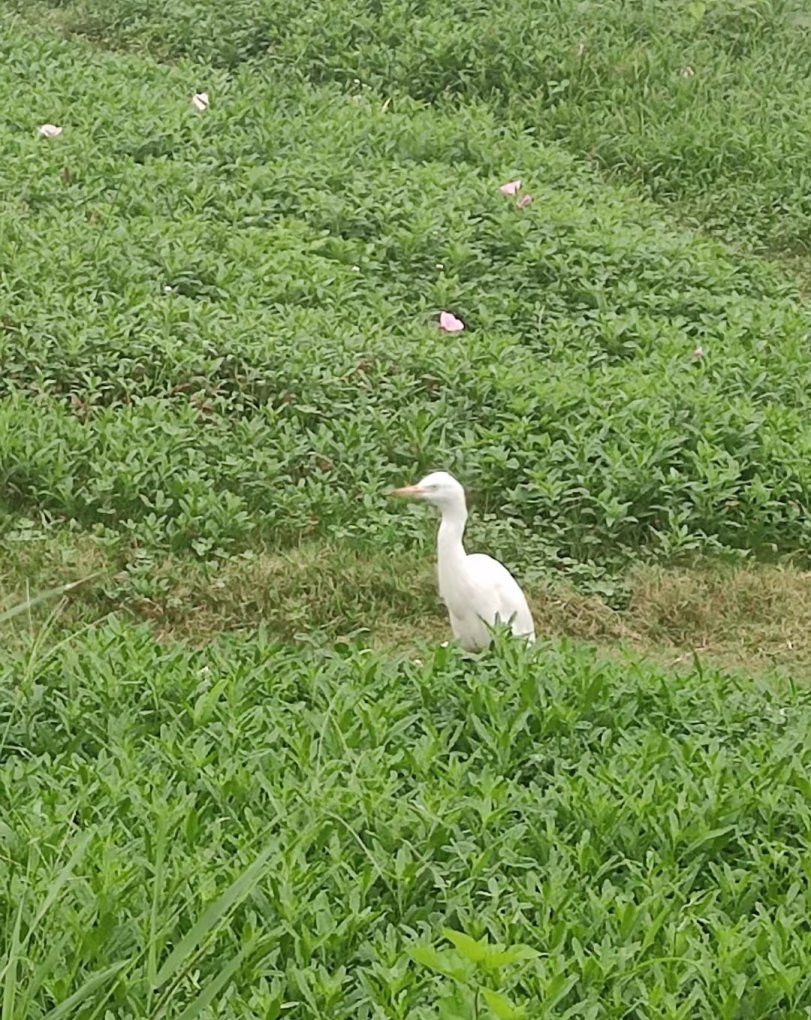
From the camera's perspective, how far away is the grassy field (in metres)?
3.09

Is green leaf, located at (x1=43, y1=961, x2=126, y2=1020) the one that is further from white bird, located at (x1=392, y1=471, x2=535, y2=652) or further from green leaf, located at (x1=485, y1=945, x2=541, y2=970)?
white bird, located at (x1=392, y1=471, x2=535, y2=652)

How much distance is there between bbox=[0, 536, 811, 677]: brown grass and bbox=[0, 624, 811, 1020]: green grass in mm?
563

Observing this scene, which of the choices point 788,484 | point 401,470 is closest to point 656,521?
point 788,484

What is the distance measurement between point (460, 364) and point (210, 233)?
1.51m

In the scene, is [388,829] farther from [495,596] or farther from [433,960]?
[495,596]

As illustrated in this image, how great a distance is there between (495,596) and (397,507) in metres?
0.90

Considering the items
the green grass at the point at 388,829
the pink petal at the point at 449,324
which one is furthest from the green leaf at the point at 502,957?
the pink petal at the point at 449,324

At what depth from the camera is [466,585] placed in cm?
475

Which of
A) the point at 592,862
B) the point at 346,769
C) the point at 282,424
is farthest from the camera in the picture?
the point at 282,424

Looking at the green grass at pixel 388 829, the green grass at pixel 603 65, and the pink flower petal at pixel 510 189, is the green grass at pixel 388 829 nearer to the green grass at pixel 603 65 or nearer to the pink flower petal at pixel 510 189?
the pink flower petal at pixel 510 189

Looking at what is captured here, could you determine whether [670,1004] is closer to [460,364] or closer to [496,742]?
[496,742]

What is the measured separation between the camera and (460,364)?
619 centimetres

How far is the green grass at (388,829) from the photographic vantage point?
293cm

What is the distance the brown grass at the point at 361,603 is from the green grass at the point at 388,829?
56 centimetres
